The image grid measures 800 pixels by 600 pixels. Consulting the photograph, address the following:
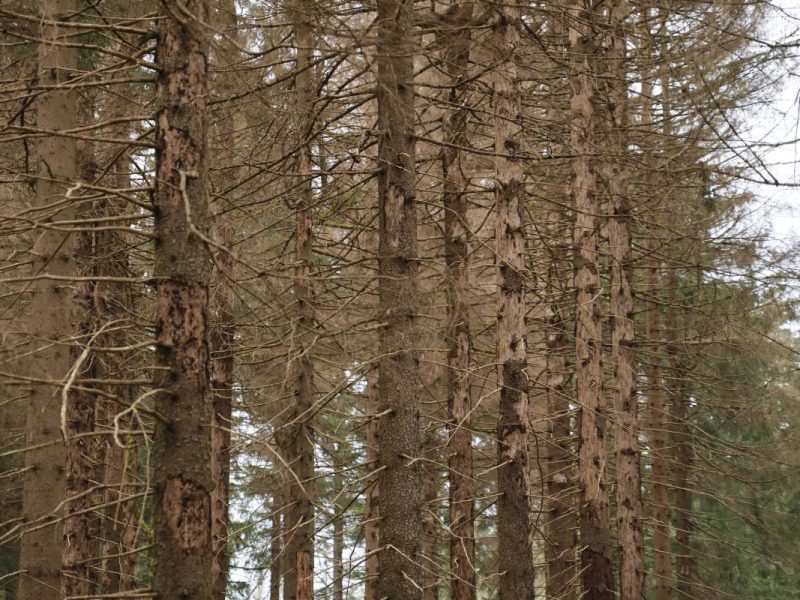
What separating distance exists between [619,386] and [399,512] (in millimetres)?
6966

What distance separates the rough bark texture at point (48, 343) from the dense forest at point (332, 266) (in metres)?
0.02

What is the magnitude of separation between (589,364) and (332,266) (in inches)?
207

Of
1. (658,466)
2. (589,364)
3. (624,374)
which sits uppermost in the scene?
(624,374)

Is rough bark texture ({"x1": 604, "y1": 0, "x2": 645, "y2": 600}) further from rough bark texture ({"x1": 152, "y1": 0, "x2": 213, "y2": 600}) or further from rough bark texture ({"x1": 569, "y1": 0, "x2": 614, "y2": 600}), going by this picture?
rough bark texture ({"x1": 152, "y1": 0, "x2": 213, "y2": 600})

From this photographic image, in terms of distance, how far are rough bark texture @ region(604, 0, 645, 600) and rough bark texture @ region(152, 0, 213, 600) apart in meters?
7.82

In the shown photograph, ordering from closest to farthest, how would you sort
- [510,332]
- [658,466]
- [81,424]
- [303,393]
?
[510,332]
[303,393]
[81,424]
[658,466]

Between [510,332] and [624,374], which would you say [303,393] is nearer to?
[510,332]

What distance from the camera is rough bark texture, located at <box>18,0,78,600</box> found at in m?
6.47

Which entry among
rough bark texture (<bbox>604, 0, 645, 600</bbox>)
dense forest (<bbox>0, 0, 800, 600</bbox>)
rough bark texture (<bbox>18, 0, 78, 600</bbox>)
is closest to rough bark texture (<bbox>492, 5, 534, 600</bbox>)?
dense forest (<bbox>0, 0, 800, 600</bbox>)

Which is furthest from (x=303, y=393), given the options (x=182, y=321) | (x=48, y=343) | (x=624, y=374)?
(x=624, y=374)

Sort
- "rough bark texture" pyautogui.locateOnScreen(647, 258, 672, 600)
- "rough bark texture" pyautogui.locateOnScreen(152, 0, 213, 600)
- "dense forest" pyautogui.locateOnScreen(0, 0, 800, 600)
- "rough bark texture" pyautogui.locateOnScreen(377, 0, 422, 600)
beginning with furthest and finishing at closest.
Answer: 1. "rough bark texture" pyautogui.locateOnScreen(647, 258, 672, 600)
2. "rough bark texture" pyautogui.locateOnScreen(377, 0, 422, 600)
3. "dense forest" pyautogui.locateOnScreen(0, 0, 800, 600)
4. "rough bark texture" pyautogui.locateOnScreen(152, 0, 213, 600)

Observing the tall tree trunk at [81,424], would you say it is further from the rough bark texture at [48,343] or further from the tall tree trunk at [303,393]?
the tall tree trunk at [303,393]

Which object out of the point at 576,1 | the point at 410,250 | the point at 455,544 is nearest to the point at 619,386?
the point at 455,544

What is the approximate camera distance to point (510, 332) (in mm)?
8008
